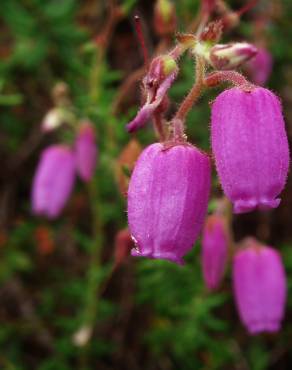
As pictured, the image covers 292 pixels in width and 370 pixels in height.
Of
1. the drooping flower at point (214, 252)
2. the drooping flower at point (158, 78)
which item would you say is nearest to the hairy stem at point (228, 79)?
the drooping flower at point (158, 78)

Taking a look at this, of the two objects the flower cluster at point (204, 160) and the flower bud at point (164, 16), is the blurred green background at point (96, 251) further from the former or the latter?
the flower cluster at point (204, 160)

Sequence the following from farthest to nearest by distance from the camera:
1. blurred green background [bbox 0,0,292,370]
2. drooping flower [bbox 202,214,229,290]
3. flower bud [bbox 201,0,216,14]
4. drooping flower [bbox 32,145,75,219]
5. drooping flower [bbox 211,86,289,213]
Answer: blurred green background [bbox 0,0,292,370], drooping flower [bbox 32,145,75,219], flower bud [bbox 201,0,216,14], drooping flower [bbox 202,214,229,290], drooping flower [bbox 211,86,289,213]

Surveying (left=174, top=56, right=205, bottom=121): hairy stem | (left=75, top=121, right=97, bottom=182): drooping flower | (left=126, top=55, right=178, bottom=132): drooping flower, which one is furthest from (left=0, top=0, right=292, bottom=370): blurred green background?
(left=126, top=55, right=178, bottom=132): drooping flower

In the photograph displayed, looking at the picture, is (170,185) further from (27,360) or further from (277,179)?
(27,360)

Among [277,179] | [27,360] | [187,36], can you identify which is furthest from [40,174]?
[277,179]

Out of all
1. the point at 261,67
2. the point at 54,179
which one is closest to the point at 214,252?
the point at 54,179

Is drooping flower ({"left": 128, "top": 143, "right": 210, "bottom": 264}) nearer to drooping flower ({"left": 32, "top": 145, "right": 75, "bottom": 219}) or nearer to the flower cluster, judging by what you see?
the flower cluster
